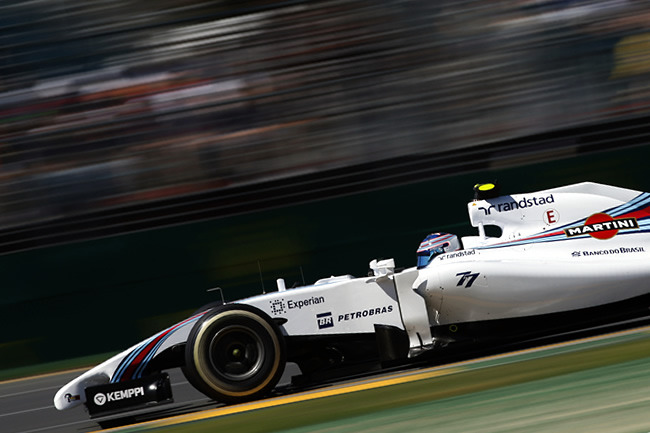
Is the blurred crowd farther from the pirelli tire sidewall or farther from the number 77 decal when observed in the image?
the number 77 decal

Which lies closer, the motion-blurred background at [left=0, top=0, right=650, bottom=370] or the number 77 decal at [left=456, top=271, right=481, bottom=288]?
the number 77 decal at [left=456, top=271, right=481, bottom=288]

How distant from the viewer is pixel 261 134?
10.4m

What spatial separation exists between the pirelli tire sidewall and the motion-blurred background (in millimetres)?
3932

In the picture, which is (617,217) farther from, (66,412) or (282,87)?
(282,87)

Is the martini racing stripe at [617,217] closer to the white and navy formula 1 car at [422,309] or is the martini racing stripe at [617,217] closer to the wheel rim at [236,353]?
the white and navy formula 1 car at [422,309]

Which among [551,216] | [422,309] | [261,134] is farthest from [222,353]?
[261,134]

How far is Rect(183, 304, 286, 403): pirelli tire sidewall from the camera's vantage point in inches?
225

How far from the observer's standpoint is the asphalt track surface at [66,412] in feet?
20.1

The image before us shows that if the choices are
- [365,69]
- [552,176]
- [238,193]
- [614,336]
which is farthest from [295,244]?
[614,336]

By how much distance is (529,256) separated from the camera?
226 inches

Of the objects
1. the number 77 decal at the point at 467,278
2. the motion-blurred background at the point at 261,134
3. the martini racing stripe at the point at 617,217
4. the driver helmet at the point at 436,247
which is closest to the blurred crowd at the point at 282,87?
the motion-blurred background at the point at 261,134

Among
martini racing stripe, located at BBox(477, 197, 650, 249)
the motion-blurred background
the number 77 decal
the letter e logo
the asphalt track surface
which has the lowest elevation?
the asphalt track surface

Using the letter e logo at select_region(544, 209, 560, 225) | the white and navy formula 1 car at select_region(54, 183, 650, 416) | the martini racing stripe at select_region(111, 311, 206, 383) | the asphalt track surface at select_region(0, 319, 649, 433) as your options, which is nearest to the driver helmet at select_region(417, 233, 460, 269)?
the white and navy formula 1 car at select_region(54, 183, 650, 416)

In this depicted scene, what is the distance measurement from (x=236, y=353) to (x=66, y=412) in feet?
7.05
